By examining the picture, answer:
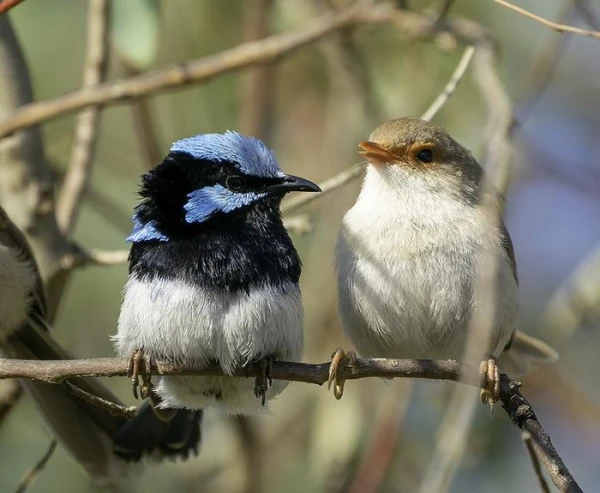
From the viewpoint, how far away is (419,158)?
4.81 metres

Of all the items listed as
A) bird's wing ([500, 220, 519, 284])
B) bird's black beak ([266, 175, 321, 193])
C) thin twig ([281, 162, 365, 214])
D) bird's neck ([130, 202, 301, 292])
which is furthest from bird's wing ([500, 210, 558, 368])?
bird's neck ([130, 202, 301, 292])

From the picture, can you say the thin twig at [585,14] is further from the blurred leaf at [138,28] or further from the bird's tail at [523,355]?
the blurred leaf at [138,28]

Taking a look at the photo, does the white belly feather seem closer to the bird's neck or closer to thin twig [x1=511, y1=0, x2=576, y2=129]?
the bird's neck

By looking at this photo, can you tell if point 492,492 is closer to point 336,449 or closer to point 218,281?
point 336,449

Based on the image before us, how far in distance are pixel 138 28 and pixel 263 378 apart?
2138 millimetres

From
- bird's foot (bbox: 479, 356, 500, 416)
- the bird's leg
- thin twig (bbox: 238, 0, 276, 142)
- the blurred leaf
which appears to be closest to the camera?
bird's foot (bbox: 479, 356, 500, 416)

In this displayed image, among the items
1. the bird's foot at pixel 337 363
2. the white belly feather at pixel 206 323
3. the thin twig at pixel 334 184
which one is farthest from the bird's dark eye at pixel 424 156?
the bird's foot at pixel 337 363

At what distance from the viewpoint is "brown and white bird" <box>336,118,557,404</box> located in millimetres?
4379

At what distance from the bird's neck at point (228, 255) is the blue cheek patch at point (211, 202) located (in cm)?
3

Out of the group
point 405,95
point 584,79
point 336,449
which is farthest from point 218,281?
point 584,79

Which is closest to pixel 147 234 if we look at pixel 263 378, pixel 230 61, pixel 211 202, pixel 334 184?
pixel 211 202

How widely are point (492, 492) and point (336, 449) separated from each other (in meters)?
1.41

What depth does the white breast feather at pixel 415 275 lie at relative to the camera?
438 cm

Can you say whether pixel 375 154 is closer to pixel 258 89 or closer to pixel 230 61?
pixel 230 61
